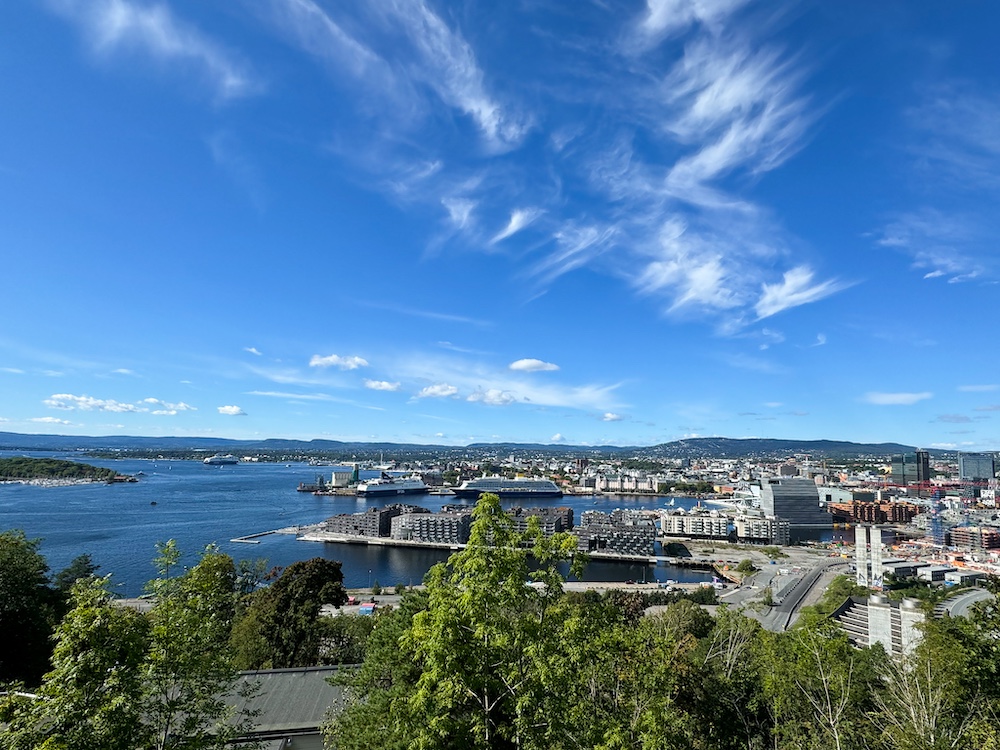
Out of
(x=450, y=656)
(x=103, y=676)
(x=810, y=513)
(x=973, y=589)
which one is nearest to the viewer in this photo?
(x=103, y=676)

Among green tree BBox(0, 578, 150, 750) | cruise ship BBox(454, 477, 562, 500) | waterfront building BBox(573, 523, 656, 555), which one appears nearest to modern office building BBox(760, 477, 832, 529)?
waterfront building BBox(573, 523, 656, 555)

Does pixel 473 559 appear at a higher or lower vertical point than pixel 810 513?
higher

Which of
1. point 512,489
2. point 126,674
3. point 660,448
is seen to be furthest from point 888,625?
point 660,448

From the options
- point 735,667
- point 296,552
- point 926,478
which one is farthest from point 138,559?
point 926,478

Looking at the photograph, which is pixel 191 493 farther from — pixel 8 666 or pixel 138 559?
pixel 8 666

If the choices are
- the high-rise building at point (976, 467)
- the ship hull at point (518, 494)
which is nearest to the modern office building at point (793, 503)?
the ship hull at point (518, 494)
